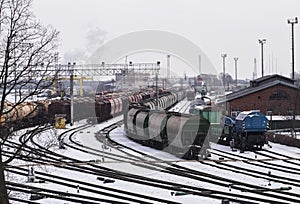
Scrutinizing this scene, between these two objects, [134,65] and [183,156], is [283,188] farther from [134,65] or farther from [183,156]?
[134,65]

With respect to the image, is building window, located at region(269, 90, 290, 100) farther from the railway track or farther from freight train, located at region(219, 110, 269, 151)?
the railway track

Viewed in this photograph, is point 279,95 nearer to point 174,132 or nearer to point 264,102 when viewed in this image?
point 264,102

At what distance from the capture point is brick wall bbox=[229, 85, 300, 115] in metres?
55.8

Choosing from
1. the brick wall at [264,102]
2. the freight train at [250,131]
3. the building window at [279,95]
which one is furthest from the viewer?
the building window at [279,95]

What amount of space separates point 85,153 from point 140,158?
4250mm

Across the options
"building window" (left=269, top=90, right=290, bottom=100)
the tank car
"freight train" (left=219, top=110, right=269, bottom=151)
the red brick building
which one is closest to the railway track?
the tank car

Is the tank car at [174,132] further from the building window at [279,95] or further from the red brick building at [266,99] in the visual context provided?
the building window at [279,95]

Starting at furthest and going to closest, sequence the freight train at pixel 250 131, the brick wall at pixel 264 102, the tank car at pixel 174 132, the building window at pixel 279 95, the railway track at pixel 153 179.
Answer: the building window at pixel 279 95 < the brick wall at pixel 264 102 < the freight train at pixel 250 131 < the tank car at pixel 174 132 < the railway track at pixel 153 179

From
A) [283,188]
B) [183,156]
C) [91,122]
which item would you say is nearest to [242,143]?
[183,156]

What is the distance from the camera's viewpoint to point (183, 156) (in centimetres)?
3097

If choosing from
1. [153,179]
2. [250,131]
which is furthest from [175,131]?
[153,179]

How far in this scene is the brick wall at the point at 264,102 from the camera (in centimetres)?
5581

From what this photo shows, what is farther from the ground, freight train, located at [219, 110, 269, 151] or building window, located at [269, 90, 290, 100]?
building window, located at [269, 90, 290, 100]

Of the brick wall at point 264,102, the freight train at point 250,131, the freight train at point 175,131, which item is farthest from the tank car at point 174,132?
the brick wall at point 264,102
